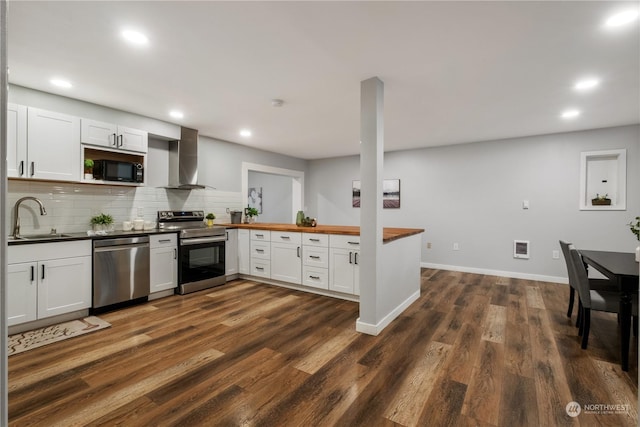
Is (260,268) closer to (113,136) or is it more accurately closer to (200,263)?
(200,263)

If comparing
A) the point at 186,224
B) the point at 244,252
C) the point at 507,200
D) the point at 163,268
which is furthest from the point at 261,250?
the point at 507,200

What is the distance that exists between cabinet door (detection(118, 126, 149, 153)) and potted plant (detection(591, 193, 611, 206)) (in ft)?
21.4

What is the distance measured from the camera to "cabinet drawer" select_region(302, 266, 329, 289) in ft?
12.6

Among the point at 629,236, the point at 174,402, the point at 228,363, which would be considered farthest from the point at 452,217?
the point at 174,402

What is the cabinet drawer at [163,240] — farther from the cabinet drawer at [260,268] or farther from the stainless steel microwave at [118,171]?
the cabinet drawer at [260,268]

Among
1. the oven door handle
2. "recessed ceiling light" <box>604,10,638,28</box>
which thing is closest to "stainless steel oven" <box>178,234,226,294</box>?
the oven door handle

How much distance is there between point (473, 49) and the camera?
7.52 ft

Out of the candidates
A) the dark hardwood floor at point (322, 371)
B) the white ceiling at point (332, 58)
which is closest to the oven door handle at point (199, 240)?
the dark hardwood floor at point (322, 371)

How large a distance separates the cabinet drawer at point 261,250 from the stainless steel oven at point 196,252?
0.45 meters

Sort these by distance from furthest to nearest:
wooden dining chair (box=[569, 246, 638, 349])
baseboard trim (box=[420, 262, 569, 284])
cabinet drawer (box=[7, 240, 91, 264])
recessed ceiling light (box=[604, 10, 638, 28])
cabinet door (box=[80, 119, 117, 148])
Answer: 1. baseboard trim (box=[420, 262, 569, 284])
2. cabinet door (box=[80, 119, 117, 148])
3. cabinet drawer (box=[7, 240, 91, 264])
4. wooden dining chair (box=[569, 246, 638, 349])
5. recessed ceiling light (box=[604, 10, 638, 28])

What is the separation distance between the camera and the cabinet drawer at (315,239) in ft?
12.5

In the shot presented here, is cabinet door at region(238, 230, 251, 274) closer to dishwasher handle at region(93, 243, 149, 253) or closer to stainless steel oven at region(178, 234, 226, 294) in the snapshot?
stainless steel oven at region(178, 234, 226, 294)

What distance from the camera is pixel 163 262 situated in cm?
380

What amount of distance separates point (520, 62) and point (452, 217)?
347 centimetres
